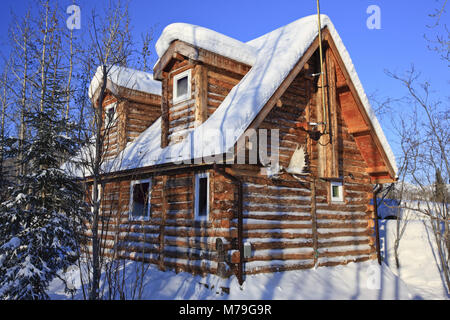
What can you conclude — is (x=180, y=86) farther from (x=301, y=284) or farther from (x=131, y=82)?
(x=301, y=284)

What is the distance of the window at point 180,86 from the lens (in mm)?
11164

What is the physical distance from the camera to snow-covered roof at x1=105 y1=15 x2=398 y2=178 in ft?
27.8

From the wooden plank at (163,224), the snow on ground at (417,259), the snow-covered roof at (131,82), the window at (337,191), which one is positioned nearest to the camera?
the wooden plank at (163,224)

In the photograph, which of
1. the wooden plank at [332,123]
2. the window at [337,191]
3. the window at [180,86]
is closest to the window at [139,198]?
the window at [180,86]

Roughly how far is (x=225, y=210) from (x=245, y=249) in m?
1.04

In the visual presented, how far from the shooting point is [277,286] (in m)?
8.65

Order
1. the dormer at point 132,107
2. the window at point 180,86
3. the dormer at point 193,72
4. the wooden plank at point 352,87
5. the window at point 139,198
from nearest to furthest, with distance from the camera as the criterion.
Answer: the dormer at point 193,72
the window at point 180,86
the wooden plank at point 352,87
the window at point 139,198
the dormer at point 132,107

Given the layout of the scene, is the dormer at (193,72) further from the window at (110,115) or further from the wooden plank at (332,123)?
the wooden plank at (332,123)

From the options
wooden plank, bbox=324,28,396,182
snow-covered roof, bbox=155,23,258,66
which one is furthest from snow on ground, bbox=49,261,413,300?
snow-covered roof, bbox=155,23,258,66

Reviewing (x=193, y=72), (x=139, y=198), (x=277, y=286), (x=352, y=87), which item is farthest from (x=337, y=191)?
(x=139, y=198)

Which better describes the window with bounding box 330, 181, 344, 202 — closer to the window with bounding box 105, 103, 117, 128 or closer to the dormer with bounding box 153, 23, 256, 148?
the dormer with bounding box 153, 23, 256, 148

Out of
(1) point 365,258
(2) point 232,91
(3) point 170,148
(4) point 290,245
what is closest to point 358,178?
(1) point 365,258

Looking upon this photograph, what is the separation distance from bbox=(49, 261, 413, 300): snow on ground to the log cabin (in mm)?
290

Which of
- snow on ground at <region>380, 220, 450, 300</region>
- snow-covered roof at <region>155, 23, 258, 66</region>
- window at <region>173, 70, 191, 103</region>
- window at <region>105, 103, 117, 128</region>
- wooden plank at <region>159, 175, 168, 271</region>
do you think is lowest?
snow on ground at <region>380, 220, 450, 300</region>
